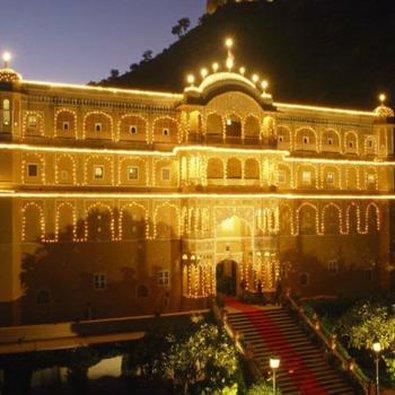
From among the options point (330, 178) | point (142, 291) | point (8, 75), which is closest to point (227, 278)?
point (142, 291)

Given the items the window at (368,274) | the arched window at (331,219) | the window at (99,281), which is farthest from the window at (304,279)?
the window at (99,281)

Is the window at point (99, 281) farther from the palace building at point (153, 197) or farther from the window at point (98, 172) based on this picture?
the window at point (98, 172)

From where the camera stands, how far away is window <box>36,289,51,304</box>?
101ft

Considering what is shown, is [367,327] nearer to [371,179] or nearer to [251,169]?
[251,169]

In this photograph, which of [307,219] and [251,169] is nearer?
[251,169]

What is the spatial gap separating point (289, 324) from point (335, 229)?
11.2 metres

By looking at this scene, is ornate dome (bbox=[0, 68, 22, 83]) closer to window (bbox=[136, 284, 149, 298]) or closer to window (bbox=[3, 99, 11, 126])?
window (bbox=[3, 99, 11, 126])

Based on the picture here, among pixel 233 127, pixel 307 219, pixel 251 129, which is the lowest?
pixel 307 219

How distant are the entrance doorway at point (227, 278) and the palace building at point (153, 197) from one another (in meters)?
0.10

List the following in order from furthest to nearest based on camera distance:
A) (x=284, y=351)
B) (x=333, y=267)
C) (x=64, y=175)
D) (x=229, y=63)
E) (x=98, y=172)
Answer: (x=333, y=267) → (x=229, y=63) → (x=98, y=172) → (x=64, y=175) → (x=284, y=351)

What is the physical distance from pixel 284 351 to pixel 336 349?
2.65 m

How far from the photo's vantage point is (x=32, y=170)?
31312mm

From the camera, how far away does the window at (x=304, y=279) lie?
38450 mm

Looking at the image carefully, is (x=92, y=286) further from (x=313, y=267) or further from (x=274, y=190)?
(x=313, y=267)
